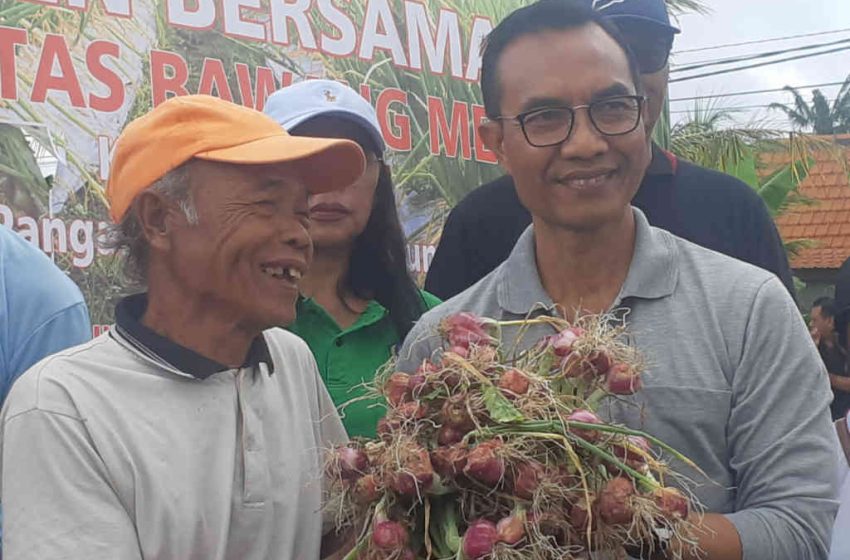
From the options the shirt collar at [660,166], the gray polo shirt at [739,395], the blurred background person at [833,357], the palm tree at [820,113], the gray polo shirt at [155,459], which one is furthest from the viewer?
the palm tree at [820,113]

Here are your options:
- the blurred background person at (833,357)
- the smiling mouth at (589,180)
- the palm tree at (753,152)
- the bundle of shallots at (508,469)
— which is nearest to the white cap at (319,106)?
the smiling mouth at (589,180)

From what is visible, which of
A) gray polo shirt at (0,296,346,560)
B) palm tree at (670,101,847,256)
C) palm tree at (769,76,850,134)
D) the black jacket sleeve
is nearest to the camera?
gray polo shirt at (0,296,346,560)

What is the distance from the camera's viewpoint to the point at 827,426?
1743mm

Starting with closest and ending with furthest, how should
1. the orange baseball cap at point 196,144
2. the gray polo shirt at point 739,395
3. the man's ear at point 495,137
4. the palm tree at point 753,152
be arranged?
1. the gray polo shirt at point 739,395
2. the orange baseball cap at point 196,144
3. the man's ear at point 495,137
4. the palm tree at point 753,152

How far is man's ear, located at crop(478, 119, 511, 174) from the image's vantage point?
2064 mm

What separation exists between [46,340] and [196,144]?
25.7 inches

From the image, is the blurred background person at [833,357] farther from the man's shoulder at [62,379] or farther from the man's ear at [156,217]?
the man's shoulder at [62,379]

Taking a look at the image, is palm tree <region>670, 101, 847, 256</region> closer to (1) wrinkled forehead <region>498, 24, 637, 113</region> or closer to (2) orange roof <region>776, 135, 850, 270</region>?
(2) orange roof <region>776, 135, 850, 270</region>

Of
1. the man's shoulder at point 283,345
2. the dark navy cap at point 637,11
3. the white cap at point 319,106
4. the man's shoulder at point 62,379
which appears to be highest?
the dark navy cap at point 637,11

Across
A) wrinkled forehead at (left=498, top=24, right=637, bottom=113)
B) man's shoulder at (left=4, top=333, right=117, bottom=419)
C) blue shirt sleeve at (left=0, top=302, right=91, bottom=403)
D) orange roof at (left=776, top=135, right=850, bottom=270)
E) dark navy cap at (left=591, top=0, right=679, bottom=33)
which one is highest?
dark navy cap at (left=591, top=0, right=679, bottom=33)

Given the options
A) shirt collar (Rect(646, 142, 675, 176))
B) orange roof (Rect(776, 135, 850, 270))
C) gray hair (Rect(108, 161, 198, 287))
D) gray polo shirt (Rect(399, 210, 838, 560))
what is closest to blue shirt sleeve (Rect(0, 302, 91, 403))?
gray hair (Rect(108, 161, 198, 287))

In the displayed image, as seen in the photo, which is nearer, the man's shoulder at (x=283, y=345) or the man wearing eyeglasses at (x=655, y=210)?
the man's shoulder at (x=283, y=345)

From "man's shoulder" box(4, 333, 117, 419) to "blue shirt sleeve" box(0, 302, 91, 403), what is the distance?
1.64 ft

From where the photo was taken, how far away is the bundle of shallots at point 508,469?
145 cm
